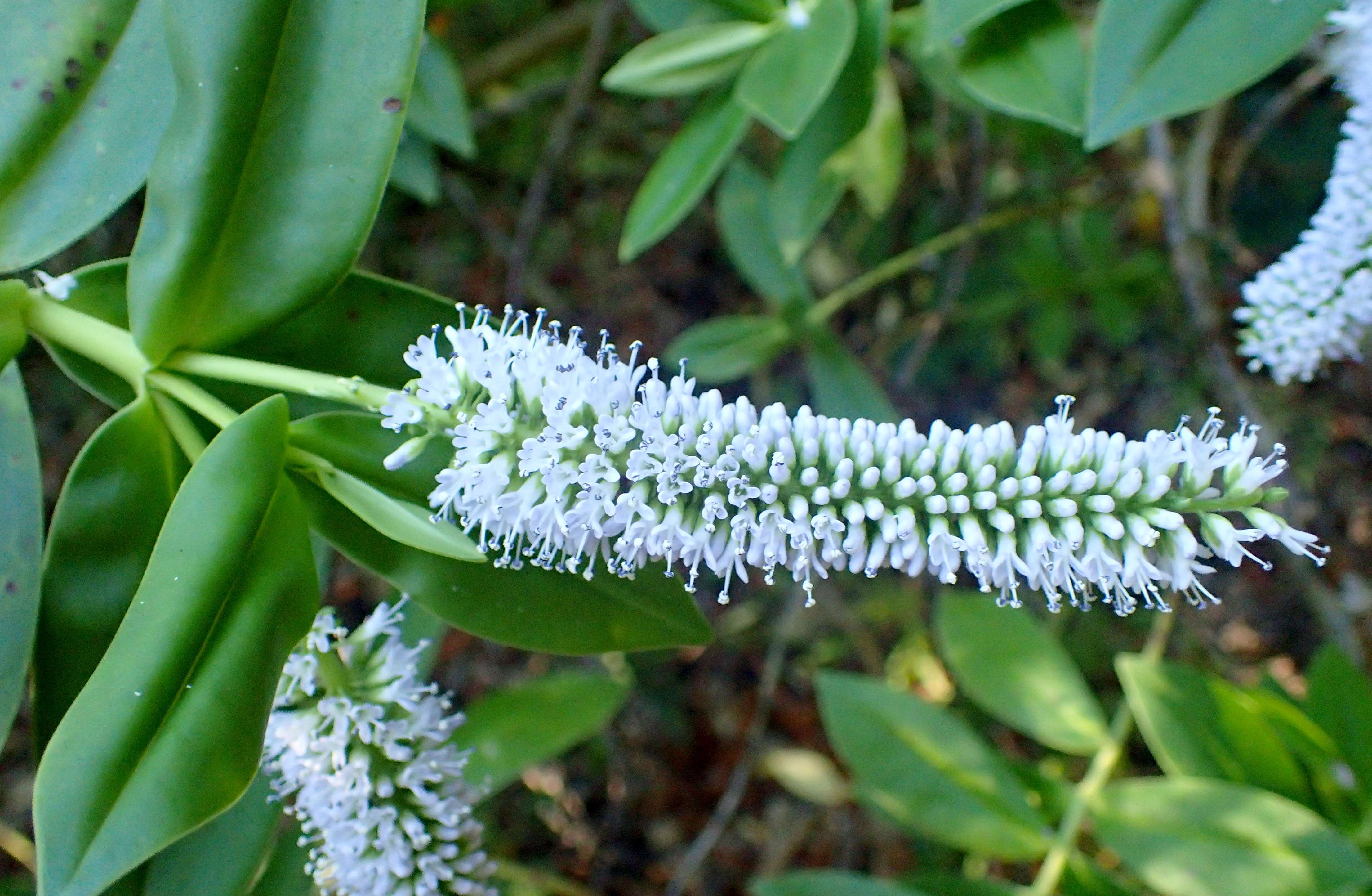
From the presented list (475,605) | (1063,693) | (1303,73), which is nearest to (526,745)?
(475,605)

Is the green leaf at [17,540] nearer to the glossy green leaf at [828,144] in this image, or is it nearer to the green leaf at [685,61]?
the green leaf at [685,61]

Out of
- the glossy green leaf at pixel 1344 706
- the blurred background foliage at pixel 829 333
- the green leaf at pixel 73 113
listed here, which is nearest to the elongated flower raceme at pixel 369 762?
the green leaf at pixel 73 113

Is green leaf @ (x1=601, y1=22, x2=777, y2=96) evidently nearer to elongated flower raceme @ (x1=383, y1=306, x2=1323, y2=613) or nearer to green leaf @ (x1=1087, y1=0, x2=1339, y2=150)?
green leaf @ (x1=1087, y1=0, x2=1339, y2=150)

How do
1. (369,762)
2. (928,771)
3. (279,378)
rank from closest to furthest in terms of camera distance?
(279,378), (369,762), (928,771)

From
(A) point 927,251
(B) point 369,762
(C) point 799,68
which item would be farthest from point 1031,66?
(B) point 369,762

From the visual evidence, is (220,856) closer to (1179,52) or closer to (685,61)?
Result: (685,61)

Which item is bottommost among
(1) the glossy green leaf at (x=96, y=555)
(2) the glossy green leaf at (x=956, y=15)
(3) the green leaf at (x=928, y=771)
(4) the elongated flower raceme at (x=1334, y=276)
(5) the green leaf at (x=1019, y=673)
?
(3) the green leaf at (x=928, y=771)
